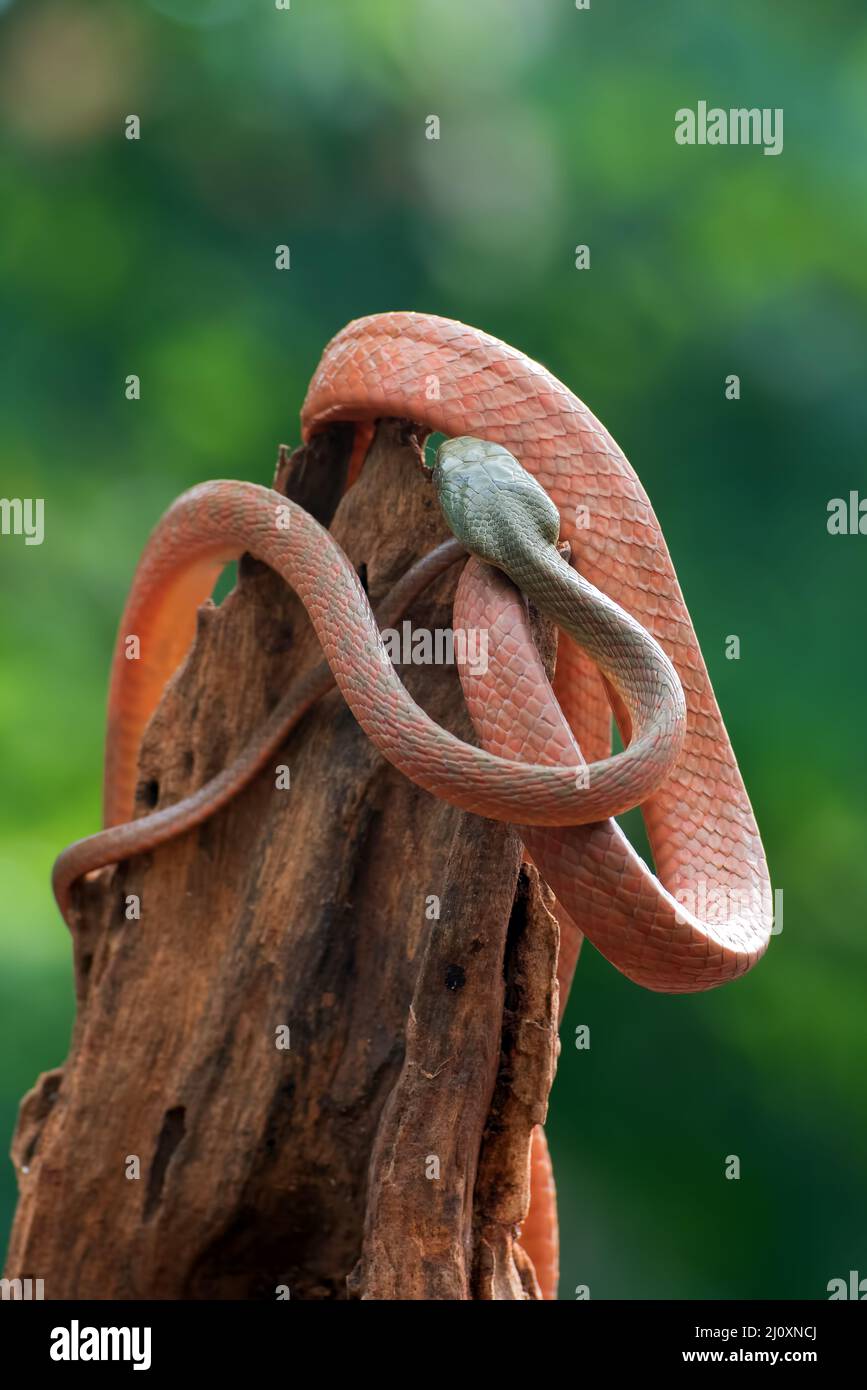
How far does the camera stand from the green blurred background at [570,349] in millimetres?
4191

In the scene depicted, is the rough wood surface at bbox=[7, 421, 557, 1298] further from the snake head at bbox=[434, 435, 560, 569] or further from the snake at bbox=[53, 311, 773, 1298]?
the snake head at bbox=[434, 435, 560, 569]

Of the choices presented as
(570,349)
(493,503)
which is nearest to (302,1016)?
(493,503)

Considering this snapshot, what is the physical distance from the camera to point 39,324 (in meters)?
4.68

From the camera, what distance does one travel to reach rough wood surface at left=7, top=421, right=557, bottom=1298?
2109 millimetres

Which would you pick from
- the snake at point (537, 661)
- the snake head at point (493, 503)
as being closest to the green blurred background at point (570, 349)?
the snake at point (537, 661)

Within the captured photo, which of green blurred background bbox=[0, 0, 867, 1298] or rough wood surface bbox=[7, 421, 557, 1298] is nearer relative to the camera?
rough wood surface bbox=[7, 421, 557, 1298]

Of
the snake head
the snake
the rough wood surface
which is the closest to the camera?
the snake

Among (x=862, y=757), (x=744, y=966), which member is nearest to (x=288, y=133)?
(x=862, y=757)

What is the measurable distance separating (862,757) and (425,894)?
8.03 ft

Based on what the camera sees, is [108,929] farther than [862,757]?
No

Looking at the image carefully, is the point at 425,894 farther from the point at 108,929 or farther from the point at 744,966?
the point at 108,929

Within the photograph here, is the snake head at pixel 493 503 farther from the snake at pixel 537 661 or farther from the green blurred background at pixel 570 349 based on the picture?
the green blurred background at pixel 570 349

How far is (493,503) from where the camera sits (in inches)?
78.6

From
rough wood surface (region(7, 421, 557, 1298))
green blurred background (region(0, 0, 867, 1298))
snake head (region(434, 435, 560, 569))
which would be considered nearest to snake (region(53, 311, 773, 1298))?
snake head (region(434, 435, 560, 569))
